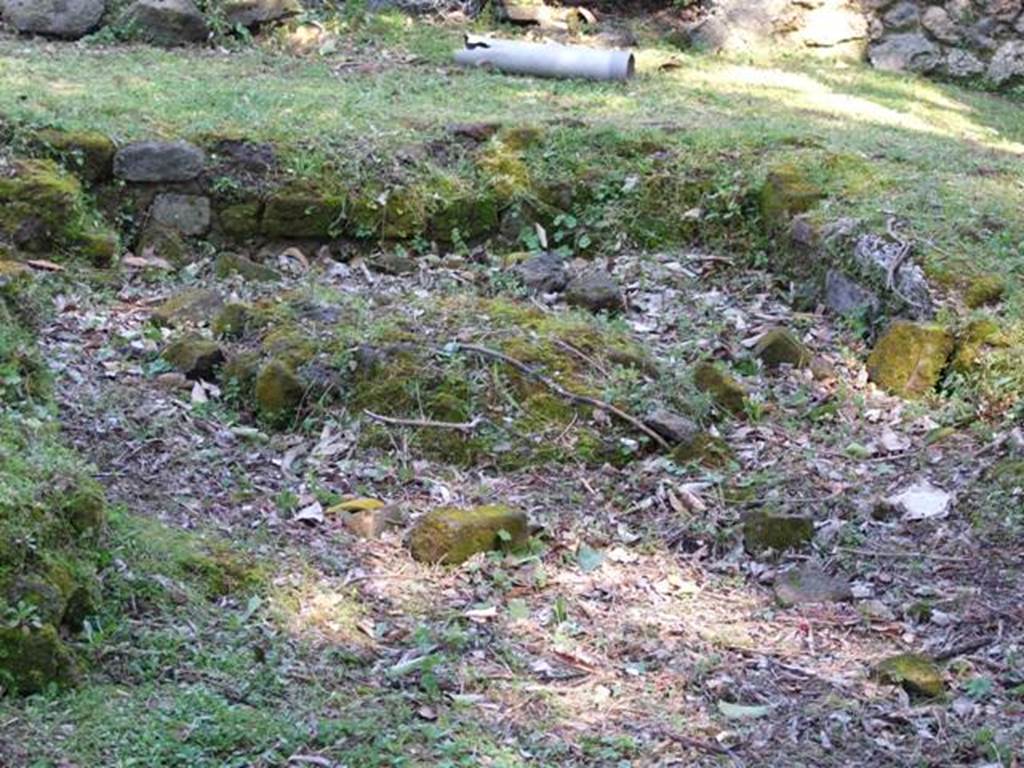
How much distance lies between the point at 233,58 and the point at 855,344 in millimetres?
5156

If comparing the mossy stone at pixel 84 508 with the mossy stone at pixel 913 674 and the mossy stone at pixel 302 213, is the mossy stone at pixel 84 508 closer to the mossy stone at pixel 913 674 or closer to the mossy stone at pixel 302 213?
the mossy stone at pixel 913 674

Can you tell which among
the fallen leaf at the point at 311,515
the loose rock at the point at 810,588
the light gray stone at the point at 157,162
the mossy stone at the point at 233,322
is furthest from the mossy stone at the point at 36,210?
the loose rock at the point at 810,588

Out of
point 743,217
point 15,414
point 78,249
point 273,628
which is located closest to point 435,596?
point 273,628

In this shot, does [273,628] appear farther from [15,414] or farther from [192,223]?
[192,223]

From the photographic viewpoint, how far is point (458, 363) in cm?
562

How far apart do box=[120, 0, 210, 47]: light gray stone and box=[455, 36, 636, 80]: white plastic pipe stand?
1864 mm

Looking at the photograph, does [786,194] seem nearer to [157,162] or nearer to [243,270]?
[243,270]

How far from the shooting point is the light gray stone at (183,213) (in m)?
7.21

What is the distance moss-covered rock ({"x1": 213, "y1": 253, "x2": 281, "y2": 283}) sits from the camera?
6.75m

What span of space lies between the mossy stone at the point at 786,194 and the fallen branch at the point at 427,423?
8.29ft

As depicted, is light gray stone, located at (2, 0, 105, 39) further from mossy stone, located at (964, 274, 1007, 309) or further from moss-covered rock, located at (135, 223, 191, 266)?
mossy stone, located at (964, 274, 1007, 309)

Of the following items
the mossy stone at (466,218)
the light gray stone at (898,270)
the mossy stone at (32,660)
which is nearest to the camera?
the mossy stone at (32,660)

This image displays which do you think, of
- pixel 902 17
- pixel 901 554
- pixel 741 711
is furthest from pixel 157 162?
pixel 902 17

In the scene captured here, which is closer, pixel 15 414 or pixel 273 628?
pixel 273 628
